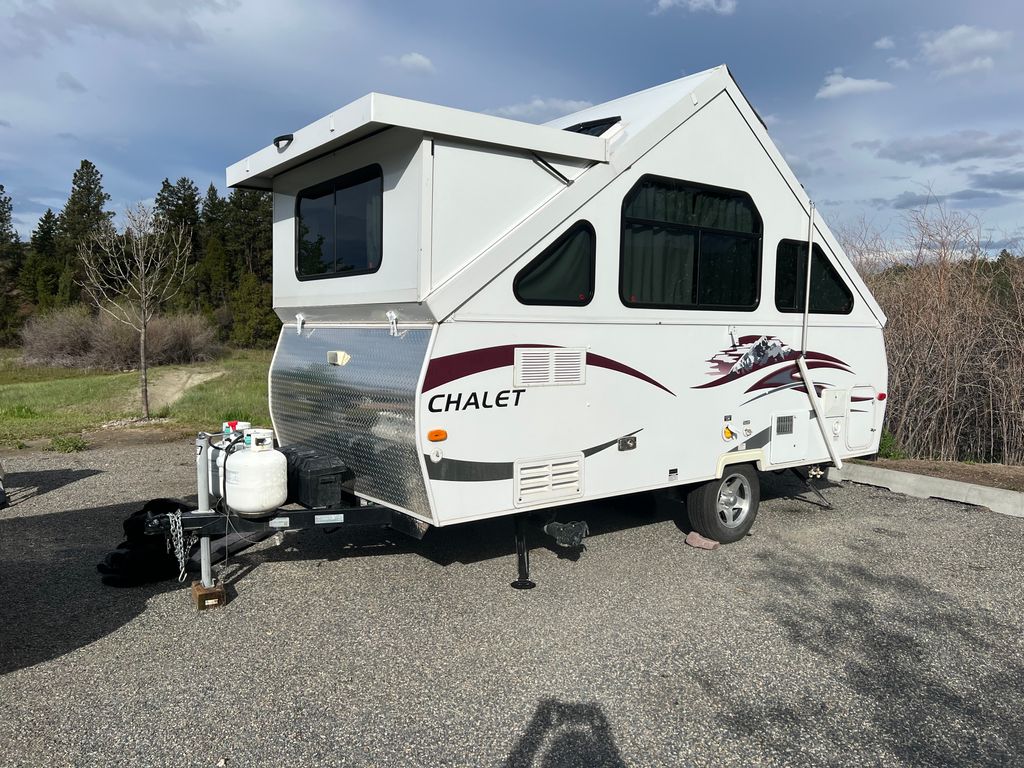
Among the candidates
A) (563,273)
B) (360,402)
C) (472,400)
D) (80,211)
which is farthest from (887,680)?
(80,211)

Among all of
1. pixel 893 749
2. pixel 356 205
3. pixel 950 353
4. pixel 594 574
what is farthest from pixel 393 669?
pixel 950 353

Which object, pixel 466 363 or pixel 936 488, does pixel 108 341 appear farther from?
pixel 936 488

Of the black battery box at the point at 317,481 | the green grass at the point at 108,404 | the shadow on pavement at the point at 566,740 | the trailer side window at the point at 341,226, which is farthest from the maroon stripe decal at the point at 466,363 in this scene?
the green grass at the point at 108,404

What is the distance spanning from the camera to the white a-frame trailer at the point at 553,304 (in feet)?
14.6

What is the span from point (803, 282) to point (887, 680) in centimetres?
336

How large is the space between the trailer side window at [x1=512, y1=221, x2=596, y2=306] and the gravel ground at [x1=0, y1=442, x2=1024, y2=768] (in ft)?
6.25

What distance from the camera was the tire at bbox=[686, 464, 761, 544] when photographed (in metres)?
5.99

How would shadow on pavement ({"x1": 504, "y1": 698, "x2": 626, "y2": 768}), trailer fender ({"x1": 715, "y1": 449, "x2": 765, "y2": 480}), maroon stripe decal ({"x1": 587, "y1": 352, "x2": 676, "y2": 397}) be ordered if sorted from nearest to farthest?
shadow on pavement ({"x1": 504, "y1": 698, "x2": 626, "y2": 768}) < maroon stripe decal ({"x1": 587, "y1": 352, "x2": 676, "y2": 397}) < trailer fender ({"x1": 715, "y1": 449, "x2": 765, "y2": 480})

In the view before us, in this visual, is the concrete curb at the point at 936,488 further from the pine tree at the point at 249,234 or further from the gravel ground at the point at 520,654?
the pine tree at the point at 249,234

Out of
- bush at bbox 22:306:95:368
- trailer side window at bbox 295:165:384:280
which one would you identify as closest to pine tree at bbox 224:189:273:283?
bush at bbox 22:306:95:368

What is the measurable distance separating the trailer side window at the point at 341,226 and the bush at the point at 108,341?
750 inches

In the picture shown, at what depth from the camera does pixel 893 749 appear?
134 inches

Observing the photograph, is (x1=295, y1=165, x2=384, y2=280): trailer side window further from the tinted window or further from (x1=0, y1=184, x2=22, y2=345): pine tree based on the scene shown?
(x1=0, y1=184, x2=22, y2=345): pine tree

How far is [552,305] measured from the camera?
4828mm
